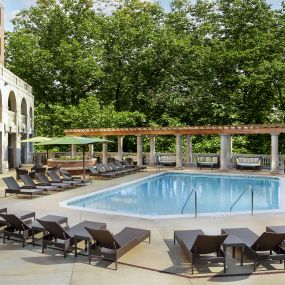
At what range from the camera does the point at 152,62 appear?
43.4 metres

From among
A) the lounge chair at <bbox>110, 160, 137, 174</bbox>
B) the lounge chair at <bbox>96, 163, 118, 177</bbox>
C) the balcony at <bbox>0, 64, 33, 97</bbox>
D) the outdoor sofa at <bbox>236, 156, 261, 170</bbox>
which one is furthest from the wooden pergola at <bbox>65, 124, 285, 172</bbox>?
the lounge chair at <bbox>96, 163, 118, 177</bbox>

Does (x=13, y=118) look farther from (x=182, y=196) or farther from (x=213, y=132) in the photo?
(x=182, y=196)

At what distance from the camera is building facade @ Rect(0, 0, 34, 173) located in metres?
28.3

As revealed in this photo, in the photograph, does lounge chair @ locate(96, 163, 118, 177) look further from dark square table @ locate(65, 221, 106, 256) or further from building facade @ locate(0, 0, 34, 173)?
dark square table @ locate(65, 221, 106, 256)

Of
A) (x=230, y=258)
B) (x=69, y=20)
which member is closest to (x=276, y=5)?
(x=69, y=20)

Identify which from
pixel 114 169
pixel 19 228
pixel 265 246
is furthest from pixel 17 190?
pixel 265 246

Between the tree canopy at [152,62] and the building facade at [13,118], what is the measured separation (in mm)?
3530

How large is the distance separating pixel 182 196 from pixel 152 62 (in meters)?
27.5

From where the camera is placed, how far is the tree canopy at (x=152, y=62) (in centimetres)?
3834

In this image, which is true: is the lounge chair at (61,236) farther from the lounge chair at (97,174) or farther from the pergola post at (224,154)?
the pergola post at (224,154)

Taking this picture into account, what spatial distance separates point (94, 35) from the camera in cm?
4472

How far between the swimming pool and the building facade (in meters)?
12.5

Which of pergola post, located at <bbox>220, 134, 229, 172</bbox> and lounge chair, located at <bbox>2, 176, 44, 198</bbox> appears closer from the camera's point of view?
lounge chair, located at <bbox>2, 176, 44, 198</bbox>

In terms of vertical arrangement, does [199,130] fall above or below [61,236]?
above
